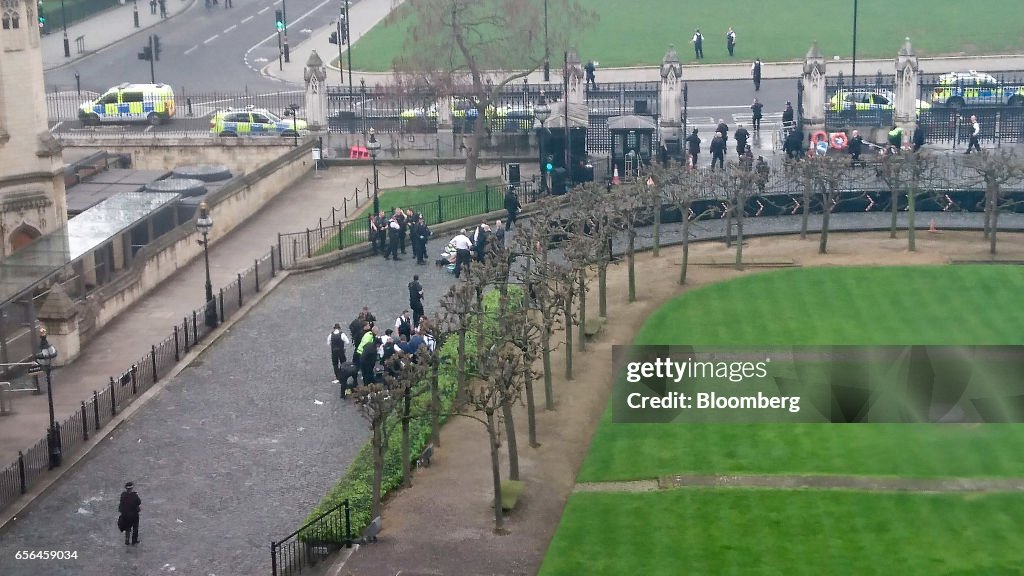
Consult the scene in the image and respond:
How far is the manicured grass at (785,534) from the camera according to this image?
28297 mm

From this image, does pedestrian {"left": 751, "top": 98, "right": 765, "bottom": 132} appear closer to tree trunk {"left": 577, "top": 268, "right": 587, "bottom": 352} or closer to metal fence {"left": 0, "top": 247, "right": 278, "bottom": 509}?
metal fence {"left": 0, "top": 247, "right": 278, "bottom": 509}

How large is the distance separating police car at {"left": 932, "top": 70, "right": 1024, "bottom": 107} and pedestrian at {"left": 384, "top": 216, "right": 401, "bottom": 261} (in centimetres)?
2555

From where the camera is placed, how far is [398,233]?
49188mm

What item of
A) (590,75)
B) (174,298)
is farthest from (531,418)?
(590,75)

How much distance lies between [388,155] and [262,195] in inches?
319

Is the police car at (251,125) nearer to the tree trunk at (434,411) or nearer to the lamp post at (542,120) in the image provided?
the lamp post at (542,120)

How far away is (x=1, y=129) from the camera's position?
158ft

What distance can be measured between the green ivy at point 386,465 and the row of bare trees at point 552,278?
0.53 ft

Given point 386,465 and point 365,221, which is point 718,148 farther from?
point 386,465

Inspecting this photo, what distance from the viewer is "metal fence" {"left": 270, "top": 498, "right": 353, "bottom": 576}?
29.3 metres

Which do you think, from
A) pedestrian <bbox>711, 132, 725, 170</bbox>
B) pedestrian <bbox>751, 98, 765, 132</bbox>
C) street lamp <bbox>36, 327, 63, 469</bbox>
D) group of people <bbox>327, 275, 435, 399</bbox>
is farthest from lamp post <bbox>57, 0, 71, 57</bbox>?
street lamp <bbox>36, 327, 63, 469</bbox>

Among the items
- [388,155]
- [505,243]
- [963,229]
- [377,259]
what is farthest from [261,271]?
[963,229]

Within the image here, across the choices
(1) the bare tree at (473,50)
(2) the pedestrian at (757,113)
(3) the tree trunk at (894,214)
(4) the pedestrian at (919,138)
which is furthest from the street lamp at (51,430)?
(2) the pedestrian at (757,113)

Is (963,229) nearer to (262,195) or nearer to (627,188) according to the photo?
(627,188)
